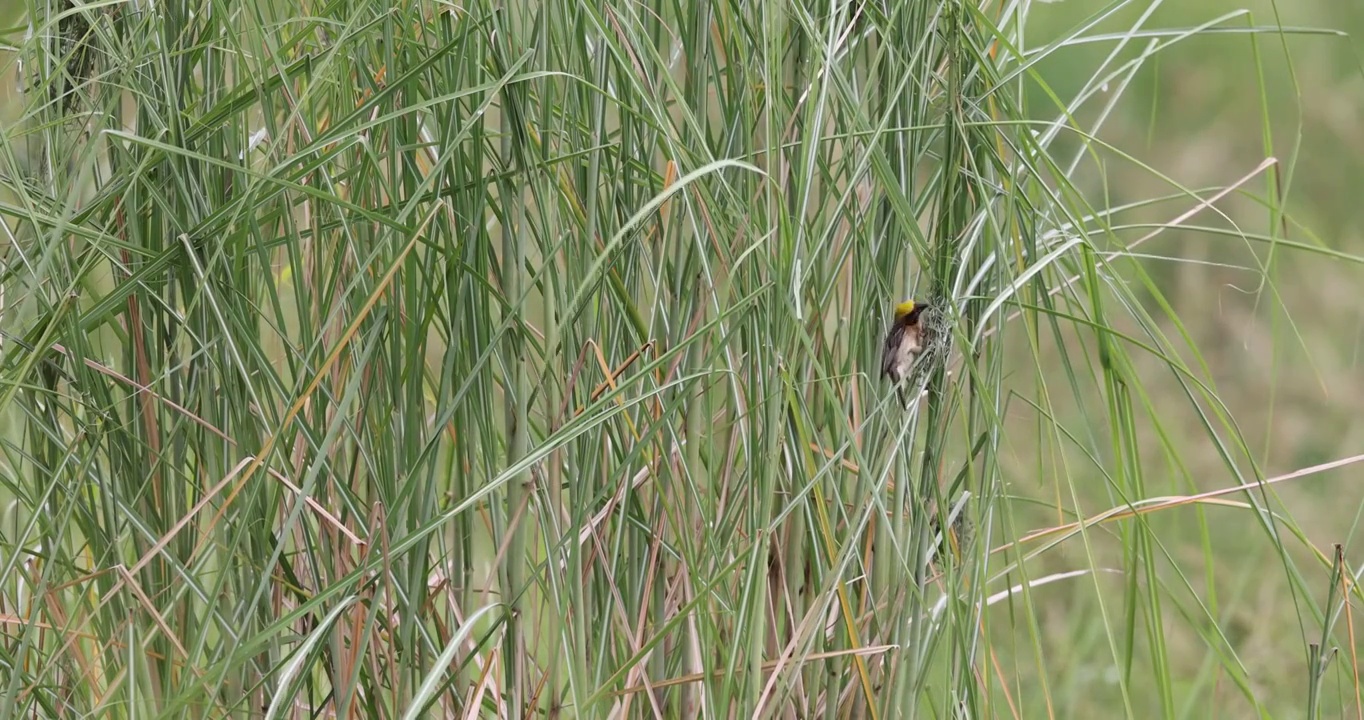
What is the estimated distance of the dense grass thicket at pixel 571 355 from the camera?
48 cm

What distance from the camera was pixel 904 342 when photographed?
0.51 m

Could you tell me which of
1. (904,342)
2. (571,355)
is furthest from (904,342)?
(571,355)

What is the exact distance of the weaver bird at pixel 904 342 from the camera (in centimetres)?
51

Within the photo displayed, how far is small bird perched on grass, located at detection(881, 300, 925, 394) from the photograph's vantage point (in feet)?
1.68

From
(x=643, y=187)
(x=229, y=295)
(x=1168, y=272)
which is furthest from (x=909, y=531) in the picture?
(x=1168, y=272)

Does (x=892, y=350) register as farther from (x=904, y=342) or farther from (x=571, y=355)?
(x=571, y=355)

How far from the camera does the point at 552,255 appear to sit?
0.48 m

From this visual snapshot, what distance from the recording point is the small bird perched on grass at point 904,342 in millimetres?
513

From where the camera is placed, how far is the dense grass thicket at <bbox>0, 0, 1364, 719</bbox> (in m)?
0.48

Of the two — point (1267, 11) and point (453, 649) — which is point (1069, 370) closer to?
point (453, 649)

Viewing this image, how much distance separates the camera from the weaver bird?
51 centimetres

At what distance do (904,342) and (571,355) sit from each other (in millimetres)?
135

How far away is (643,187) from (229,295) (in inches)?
7.0

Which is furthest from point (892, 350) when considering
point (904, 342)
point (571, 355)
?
point (571, 355)
